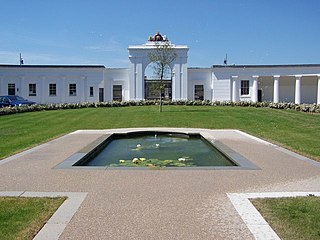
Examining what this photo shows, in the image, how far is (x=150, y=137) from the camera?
16.3 m

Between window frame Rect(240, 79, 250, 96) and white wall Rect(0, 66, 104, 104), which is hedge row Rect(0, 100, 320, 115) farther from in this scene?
white wall Rect(0, 66, 104, 104)

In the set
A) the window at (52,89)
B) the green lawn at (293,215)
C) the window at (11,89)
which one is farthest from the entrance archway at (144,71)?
the green lawn at (293,215)

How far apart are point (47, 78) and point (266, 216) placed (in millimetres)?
42532

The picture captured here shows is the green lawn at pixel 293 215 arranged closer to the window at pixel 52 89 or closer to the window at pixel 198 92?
the window at pixel 198 92

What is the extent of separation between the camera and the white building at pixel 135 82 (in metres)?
43.6

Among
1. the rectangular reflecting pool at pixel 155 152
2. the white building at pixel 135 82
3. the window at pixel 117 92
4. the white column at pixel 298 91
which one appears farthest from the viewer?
the window at pixel 117 92

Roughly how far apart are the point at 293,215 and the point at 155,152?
7466 mm

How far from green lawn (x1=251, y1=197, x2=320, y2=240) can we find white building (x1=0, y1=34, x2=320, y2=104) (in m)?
38.4

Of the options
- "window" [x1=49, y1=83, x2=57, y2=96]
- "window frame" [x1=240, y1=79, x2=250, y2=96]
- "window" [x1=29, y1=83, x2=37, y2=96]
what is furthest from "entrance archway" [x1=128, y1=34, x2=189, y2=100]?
"window" [x1=29, y1=83, x2=37, y2=96]

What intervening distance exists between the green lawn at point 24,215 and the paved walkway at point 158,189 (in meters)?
0.40

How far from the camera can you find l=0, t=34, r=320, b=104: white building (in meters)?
43.6

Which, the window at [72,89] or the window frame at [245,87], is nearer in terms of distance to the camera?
the window frame at [245,87]

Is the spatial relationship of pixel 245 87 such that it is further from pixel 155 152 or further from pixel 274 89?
pixel 155 152

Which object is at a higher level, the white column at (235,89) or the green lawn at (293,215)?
the white column at (235,89)
